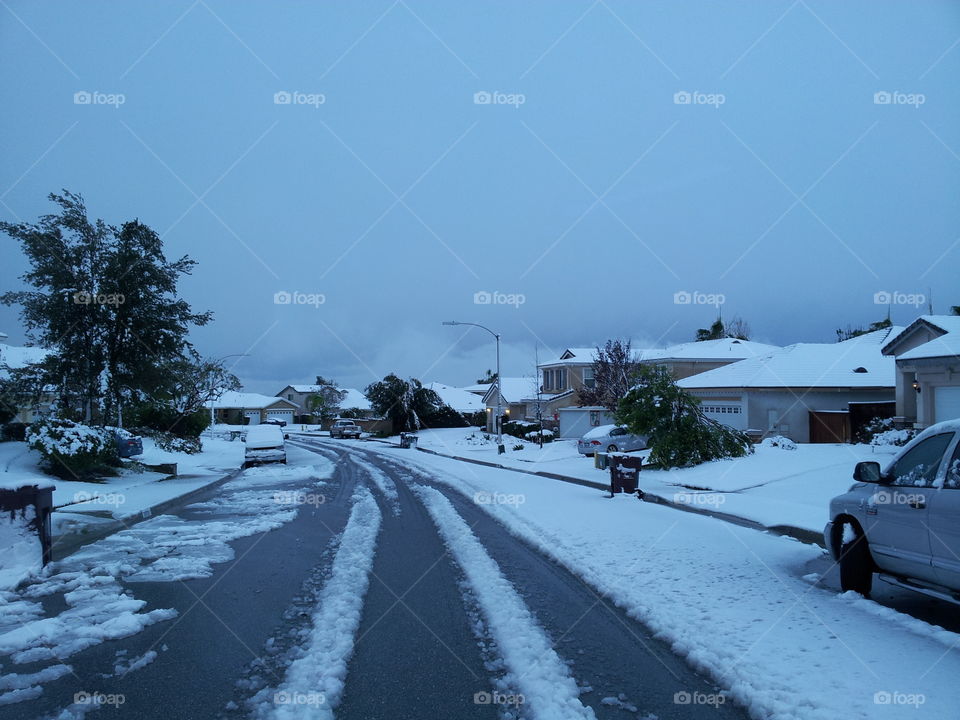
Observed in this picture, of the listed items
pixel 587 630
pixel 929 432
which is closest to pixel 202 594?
pixel 587 630

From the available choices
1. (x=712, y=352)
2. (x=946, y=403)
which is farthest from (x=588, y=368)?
(x=946, y=403)

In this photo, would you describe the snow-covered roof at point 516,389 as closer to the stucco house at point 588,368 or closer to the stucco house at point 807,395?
the stucco house at point 588,368

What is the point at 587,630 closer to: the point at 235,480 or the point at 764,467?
the point at 764,467

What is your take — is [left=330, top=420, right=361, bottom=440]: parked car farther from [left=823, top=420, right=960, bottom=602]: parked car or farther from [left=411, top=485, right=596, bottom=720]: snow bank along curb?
[left=823, top=420, right=960, bottom=602]: parked car

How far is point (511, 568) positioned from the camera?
8.38m

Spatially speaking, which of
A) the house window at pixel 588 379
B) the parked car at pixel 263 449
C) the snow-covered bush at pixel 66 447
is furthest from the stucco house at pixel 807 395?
the snow-covered bush at pixel 66 447

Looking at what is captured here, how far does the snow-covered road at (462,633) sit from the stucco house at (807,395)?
69.6 ft

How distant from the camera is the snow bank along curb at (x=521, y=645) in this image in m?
4.46

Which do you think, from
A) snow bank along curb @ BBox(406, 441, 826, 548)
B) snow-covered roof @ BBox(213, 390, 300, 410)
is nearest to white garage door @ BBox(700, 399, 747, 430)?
snow bank along curb @ BBox(406, 441, 826, 548)

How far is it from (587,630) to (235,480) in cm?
1820

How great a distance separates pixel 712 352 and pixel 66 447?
41.9 meters

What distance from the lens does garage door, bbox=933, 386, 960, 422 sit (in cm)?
1958

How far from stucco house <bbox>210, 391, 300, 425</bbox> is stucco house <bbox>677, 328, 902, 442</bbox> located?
77969mm

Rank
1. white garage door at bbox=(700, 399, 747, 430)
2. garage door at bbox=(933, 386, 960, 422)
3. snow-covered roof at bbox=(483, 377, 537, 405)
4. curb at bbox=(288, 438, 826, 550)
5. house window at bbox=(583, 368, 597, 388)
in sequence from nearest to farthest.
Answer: curb at bbox=(288, 438, 826, 550), garage door at bbox=(933, 386, 960, 422), white garage door at bbox=(700, 399, 747, 430), house window at bbox=(583, 368, 597, 388), snow-covered roof at bbox=(483, 377, 537, 405)
